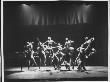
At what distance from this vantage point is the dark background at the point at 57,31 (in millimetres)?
4457

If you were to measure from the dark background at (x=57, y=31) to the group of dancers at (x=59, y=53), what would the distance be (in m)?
0.08

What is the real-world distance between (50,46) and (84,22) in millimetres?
793

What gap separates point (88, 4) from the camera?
4500mm

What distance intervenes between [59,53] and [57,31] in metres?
0.42

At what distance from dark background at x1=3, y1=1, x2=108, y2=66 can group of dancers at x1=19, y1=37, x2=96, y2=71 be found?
0.26 feet

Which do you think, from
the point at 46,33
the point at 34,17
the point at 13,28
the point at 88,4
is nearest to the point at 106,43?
the point at 88,4

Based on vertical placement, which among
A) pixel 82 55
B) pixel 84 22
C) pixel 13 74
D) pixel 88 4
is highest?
pixel 88 4

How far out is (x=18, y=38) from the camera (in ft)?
14.7

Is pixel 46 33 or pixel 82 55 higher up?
pixel 46 33

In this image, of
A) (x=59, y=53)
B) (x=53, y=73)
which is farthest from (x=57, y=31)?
(x=53, y=73)

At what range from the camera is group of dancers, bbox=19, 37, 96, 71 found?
14.6ft

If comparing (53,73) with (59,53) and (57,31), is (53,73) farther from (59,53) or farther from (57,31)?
(57,31)

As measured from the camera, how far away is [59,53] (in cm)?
449

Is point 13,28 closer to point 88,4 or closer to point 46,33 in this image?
point 46,33
